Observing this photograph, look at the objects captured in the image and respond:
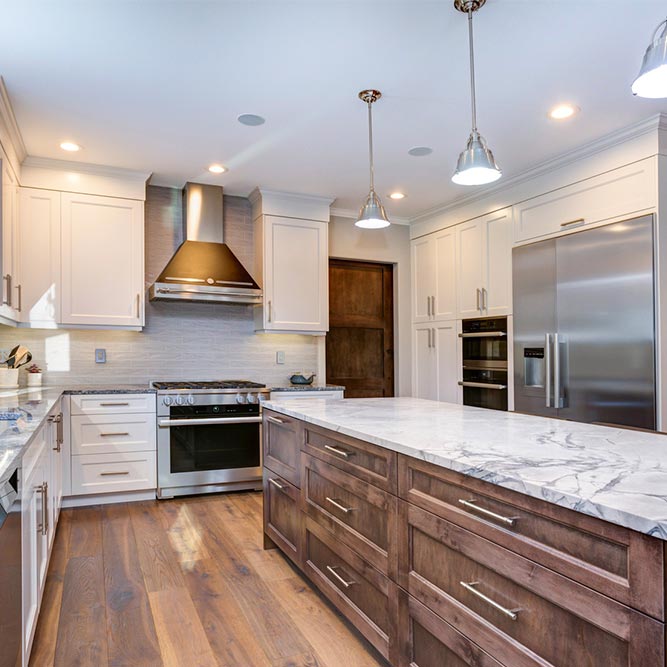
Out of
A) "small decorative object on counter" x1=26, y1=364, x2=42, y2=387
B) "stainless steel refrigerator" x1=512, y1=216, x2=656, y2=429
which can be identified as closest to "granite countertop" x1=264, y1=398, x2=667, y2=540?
"stainless steel refrigerator" x1=512, y1=216, x2=656, y2=429

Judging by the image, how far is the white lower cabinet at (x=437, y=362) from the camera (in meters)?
5.00

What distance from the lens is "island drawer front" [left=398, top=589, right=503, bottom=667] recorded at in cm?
140

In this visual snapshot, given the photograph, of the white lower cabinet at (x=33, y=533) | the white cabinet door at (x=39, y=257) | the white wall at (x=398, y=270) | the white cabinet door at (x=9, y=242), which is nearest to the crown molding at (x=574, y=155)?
the white wall at (x=398, y=270)

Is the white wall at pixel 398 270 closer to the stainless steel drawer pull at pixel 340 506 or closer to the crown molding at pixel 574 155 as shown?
the crown molding at pixel 574 155

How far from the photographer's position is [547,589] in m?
1.16

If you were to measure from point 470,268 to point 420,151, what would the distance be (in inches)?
52.4

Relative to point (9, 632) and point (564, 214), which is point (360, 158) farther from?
point (9, 632)

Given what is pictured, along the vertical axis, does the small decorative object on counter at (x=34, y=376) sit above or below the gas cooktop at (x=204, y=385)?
above

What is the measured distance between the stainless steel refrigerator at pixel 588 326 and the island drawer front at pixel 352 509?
2097 millimetres

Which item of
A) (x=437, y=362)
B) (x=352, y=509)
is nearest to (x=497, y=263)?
(x=437, y=362)

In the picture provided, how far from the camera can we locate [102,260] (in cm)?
414

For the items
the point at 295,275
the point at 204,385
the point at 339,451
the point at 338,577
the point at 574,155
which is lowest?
the point at 338,577

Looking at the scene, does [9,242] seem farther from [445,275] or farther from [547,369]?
[547,369]

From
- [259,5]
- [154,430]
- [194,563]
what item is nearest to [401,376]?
[154,430]
